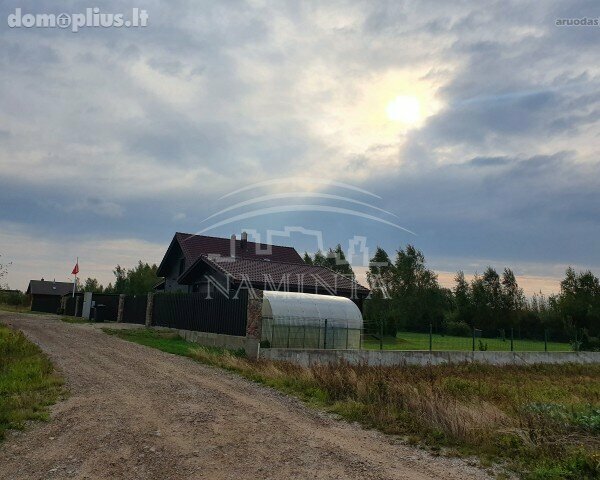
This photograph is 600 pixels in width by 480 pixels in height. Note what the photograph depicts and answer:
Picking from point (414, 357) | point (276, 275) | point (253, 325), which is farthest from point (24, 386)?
point (276, 275)

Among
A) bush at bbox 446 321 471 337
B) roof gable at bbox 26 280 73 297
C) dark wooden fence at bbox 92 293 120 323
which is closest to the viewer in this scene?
dark wooden fence at bbox 92 293 120 323

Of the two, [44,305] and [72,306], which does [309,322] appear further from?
[44,305]

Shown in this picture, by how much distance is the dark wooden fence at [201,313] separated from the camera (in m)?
20.1

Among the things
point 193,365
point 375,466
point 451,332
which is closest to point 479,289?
point 451,332

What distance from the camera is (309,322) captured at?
20594 millimetres

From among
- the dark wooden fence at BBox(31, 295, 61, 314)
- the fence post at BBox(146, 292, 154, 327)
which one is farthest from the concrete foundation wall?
the dark wooden fence at BBox(31, 295, 61, 314)

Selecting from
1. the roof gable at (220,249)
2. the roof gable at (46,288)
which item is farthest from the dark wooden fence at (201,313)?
the roof gable at (46,288)

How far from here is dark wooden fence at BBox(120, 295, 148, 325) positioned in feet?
107

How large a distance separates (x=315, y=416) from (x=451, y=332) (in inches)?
1679

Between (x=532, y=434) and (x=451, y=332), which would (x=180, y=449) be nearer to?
(x=532, y=434)

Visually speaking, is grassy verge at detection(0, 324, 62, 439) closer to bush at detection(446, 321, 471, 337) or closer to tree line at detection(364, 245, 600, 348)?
tree line at detection(364, 245, 600, 348)

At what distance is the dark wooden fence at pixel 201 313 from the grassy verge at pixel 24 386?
752 cm

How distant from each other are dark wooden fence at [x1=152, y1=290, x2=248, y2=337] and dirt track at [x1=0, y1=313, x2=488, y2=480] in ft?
28.1

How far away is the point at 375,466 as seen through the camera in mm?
6477
